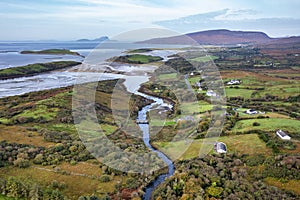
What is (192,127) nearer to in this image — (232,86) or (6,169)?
(6,169)

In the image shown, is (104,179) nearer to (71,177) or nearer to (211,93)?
(71,177)

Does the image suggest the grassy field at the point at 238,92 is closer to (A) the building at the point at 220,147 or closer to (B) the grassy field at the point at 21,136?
(A) the building at the point at 220,147

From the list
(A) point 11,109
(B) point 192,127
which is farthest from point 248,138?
(A) point 11,109

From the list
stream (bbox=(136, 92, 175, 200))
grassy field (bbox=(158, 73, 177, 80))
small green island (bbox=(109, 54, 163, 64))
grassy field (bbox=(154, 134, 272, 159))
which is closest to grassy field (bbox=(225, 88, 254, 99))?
stream (bbox=(136, 92, 175, 200))

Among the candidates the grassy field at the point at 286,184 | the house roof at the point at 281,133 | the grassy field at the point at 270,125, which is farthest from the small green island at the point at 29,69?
the grassy field at the point at 286,184

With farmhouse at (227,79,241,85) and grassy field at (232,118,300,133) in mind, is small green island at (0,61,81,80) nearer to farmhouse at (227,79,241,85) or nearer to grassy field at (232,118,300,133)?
farmhouse at (227,79,241,85)

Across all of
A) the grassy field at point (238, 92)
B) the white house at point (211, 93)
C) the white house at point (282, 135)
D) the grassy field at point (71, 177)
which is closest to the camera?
the grassy field at point (71, 177)
